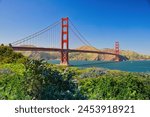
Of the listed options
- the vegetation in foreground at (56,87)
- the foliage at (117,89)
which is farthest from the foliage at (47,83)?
the foliage at (117,89)

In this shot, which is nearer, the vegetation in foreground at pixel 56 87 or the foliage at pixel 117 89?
the vegetation in foreground at pixel 56 87

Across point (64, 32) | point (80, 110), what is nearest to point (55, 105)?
point (80, 110)

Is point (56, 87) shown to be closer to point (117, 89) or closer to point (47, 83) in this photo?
point (47, 83)

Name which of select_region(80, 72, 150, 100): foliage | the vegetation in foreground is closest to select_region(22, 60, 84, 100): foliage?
the vegetation in foreground

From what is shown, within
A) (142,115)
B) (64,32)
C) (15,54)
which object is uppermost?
(64,32)

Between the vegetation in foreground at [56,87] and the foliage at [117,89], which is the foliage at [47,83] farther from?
the foliage at [117,89]

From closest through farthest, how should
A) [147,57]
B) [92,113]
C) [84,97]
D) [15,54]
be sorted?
[92,113]
[84,97]
[15,54]
[147,57]

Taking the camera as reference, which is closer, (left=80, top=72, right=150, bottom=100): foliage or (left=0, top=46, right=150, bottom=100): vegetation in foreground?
(left=0, top=46, right=150, bottom=100): vegetation in foreground

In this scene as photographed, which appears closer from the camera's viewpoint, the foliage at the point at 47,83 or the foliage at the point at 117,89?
the foliage at the point at 47,83

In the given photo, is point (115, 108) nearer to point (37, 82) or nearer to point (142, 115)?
point (142, 115)

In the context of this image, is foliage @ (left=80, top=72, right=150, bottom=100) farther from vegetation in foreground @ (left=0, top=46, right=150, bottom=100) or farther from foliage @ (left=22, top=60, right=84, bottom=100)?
foliage @ (left=22, top=60, right=84, bottom=100)

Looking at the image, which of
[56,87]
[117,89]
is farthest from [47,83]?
[117,89]
